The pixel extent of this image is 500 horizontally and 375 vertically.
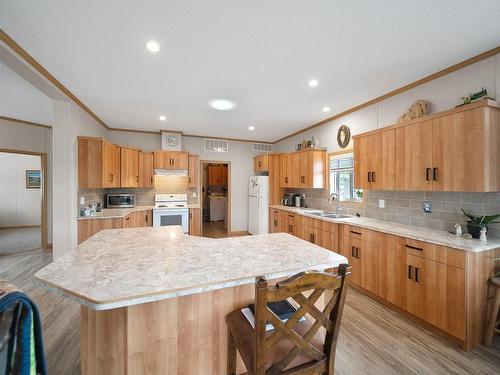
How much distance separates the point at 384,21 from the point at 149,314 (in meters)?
2.66

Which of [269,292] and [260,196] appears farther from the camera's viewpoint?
[260,196]

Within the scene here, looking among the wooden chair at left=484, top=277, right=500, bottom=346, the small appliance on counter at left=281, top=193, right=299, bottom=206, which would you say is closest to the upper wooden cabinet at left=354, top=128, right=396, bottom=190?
the wooden chair at left=484, top=277, right=500, bottom=346

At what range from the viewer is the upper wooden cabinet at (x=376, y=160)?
2.74m

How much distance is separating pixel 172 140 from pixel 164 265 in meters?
4.35

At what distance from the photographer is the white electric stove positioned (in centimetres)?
475

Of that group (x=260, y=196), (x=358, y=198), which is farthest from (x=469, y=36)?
(x=260, y=196)

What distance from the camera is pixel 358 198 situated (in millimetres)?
3639

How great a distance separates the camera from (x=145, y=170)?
487cm

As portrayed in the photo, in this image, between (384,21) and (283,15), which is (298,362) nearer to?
(283,15)

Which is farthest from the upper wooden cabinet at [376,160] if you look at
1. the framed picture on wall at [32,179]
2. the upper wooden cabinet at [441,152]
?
the framed picture on wall at [32,179]

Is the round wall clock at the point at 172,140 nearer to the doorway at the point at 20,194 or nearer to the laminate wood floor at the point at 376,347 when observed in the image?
the laminate wood floor at the point at 376,347

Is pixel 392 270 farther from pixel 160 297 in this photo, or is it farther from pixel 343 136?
pixel 160 297

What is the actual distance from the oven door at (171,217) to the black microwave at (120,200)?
0.62m

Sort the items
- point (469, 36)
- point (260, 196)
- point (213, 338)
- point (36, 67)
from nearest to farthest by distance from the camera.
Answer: point (213, 338) → point (469, 36) → point (36, 67) → point (260, 196)
